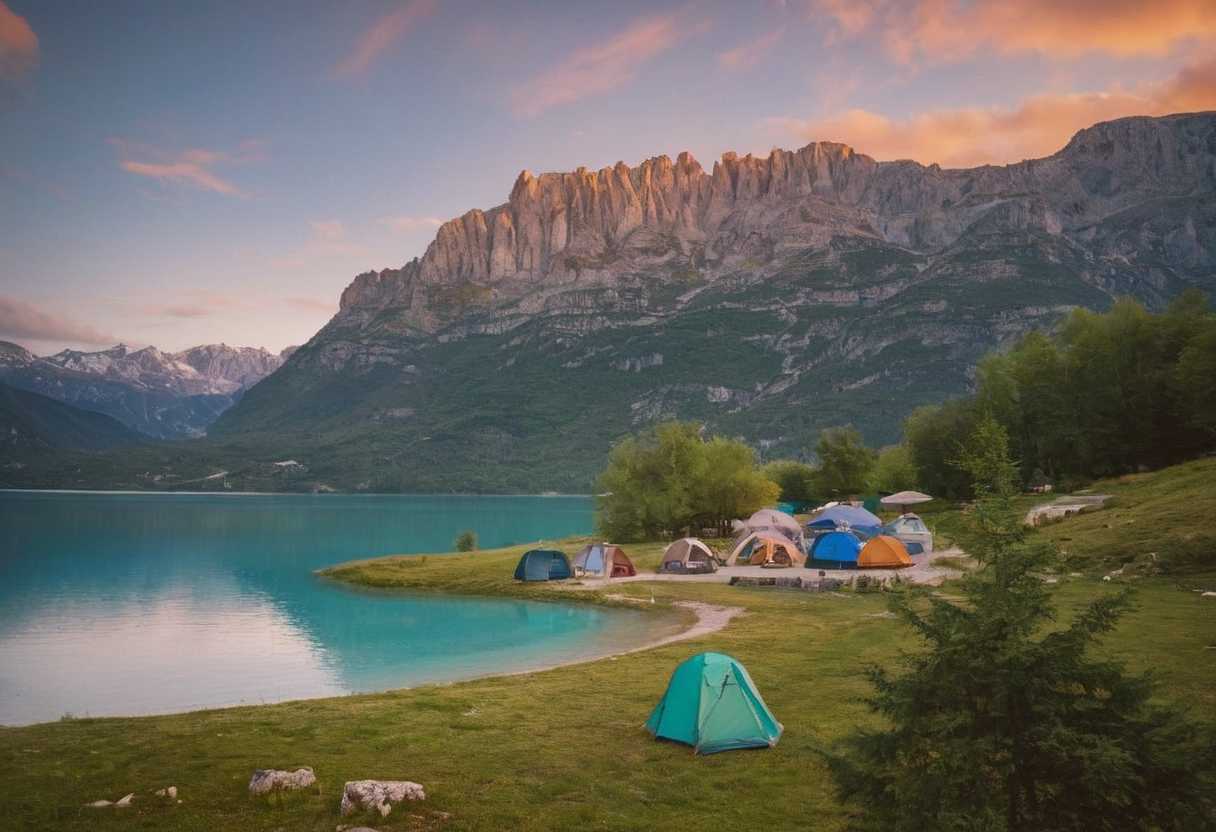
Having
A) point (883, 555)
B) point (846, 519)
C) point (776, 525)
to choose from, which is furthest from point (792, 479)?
point (883, 555)

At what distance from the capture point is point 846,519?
54.0 metres

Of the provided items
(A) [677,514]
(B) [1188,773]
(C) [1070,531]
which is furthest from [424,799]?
(A) [677,514]

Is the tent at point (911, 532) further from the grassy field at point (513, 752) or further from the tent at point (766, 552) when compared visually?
the grassy field at point (513, 752)

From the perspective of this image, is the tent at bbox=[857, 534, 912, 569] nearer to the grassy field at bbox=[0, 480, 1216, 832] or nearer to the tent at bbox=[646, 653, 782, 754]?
the grassy field at bbox=[0, 480, 1216, 832]

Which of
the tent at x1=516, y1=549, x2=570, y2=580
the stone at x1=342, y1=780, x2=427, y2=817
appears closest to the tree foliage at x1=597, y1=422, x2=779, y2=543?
the tent at x1=516, y1=549, x2=570, y2=580

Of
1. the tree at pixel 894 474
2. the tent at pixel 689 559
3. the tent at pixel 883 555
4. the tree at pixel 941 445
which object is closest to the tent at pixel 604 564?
the tent at pixel 689 559

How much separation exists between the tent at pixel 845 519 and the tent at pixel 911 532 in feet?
6.58

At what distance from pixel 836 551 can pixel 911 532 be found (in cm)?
907

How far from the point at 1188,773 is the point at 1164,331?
64493mm

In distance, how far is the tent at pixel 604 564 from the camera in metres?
46.6

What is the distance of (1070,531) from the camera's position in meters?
36.8

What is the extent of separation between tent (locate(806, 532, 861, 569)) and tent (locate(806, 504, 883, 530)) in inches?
318

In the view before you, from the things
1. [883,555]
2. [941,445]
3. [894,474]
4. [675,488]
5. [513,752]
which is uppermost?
[941,445]

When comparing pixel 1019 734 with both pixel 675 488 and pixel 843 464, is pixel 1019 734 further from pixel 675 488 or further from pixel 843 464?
pixel 843 464
